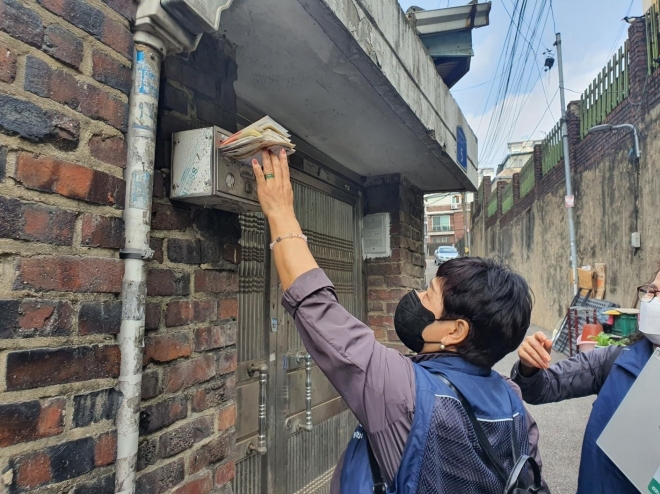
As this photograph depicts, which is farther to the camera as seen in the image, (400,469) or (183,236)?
(183,236)

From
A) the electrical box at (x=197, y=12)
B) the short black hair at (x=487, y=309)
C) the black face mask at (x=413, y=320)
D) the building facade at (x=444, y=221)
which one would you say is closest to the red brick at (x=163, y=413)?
the black face mask at (x=413, y=320)

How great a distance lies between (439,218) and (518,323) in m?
53.8

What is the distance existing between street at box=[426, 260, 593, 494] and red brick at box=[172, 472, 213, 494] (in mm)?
3480

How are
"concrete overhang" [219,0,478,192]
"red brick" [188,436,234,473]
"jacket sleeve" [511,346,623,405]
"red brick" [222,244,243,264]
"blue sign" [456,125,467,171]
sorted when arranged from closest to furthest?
"red brick" [188,436,234,473], "concrete overhang" [219,0,478,192], "red brick" [222,244,243,264], "jacket sleeve" [511,346,623,405], "blue sign" [456,125,467,171]

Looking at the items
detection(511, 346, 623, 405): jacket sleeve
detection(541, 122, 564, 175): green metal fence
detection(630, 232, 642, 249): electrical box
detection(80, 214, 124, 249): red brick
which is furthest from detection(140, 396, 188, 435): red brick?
detection(541, 122, 564, 175): green metal fence

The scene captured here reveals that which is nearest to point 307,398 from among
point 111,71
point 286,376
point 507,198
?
point 286,376

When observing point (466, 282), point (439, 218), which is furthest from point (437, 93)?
point (439, 218)

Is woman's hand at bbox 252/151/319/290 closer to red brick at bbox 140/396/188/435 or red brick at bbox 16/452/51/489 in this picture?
red brick at bbox 140/396/188/435

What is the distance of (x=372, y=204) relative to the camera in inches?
149

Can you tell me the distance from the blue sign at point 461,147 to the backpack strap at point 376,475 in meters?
2.50

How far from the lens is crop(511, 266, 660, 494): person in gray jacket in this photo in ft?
5.21

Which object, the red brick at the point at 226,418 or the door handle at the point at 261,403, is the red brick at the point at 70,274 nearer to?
the red brick at the point at 226,418

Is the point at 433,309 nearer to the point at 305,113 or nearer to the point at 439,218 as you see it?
the point at 305,113

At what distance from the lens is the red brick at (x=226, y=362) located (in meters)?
1.66
